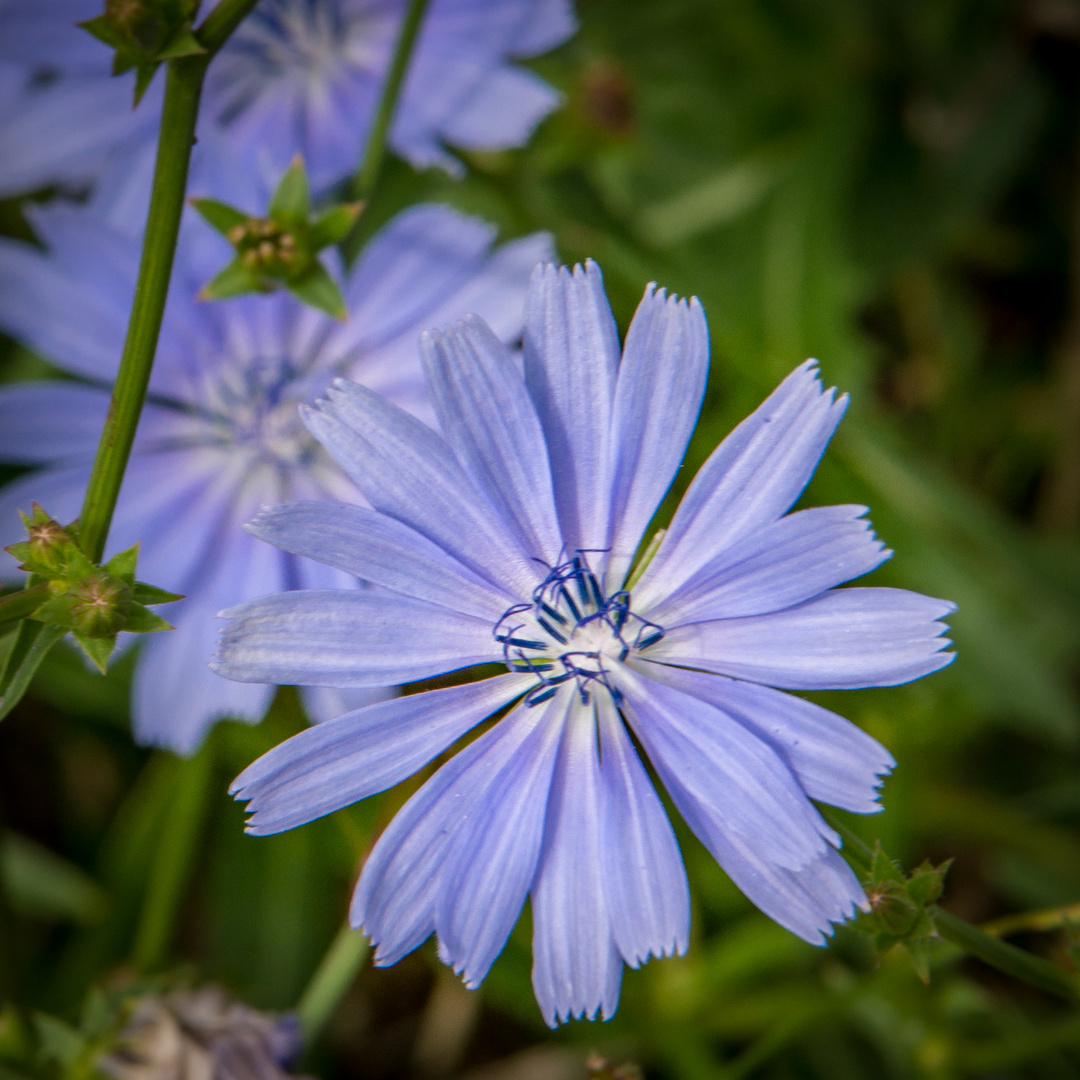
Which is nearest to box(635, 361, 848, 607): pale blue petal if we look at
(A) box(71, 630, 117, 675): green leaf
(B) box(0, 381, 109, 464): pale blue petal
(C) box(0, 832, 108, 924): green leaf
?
(A) box(71, 630, 117, 675): green leaf

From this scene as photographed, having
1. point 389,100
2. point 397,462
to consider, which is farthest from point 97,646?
point 389,100

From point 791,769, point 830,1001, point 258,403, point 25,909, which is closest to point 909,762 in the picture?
point 830,1001

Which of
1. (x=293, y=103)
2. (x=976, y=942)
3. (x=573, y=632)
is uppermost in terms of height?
(x=293, y=103)

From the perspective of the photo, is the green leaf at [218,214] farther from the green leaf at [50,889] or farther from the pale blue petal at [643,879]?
the green leaf at [50,889]

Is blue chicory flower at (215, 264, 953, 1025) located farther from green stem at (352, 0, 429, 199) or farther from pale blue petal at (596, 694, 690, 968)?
green stem at (352, 0, 429, 199)

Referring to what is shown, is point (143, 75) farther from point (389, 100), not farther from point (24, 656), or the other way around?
point (24, 656)

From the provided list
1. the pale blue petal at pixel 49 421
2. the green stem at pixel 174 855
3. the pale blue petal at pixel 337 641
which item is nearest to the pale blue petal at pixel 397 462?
the pale blue petal at pixel 337 641

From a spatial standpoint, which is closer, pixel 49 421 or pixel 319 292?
pixel 319 292
